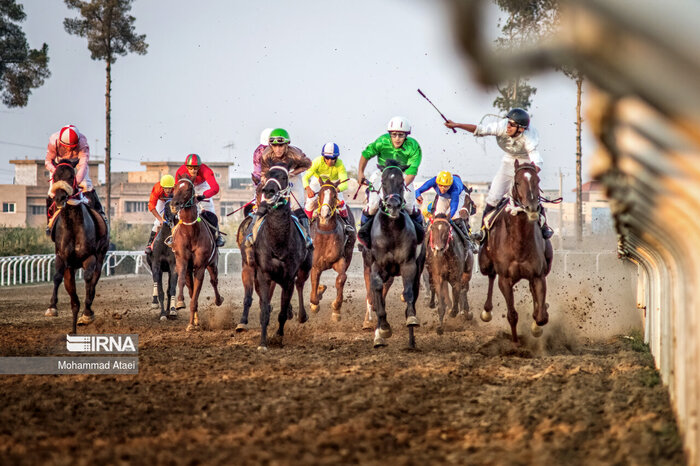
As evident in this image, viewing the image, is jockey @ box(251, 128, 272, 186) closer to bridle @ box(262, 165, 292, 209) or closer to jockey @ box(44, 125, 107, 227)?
bridle @ box(262, 165, 292, 209)

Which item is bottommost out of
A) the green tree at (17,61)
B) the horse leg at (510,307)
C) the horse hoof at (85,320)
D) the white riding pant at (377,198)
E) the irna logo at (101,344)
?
the irna logo at (101,344)

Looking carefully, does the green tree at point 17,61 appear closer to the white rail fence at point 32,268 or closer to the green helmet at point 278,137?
the white rail fence at point 32,268

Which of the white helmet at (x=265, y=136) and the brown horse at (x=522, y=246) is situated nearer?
the brown horse at (x=522, y=246)

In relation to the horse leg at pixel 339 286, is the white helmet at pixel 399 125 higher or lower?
higher

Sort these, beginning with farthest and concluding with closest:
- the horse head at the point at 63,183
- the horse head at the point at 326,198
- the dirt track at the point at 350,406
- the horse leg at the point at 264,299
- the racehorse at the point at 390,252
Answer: the horse head at the point at 326,198 → the horse head at the point at 63,183 → the horse leg at the point at 264,299 → the racehorse at the point at 390,252 → the dirt track at the point at 350,406

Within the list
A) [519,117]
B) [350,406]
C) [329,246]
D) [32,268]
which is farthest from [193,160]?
[32,268]

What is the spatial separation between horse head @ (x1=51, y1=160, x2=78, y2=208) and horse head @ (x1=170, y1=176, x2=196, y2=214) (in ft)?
6.22

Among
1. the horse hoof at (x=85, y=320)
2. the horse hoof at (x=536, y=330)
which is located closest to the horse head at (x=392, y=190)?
the horse hoof at (x=536, y=330)

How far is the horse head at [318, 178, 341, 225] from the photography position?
14.2 meters

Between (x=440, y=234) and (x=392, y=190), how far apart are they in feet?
11.2

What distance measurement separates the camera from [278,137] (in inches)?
473

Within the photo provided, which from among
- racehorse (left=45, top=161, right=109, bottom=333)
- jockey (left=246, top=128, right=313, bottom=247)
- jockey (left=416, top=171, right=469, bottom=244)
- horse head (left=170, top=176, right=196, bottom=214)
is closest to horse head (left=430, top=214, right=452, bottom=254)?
jockey (left=416, top=171, right=469, bottom=244)

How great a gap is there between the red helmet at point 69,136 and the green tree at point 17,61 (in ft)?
79.4

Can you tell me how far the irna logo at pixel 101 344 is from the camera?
10812mm
